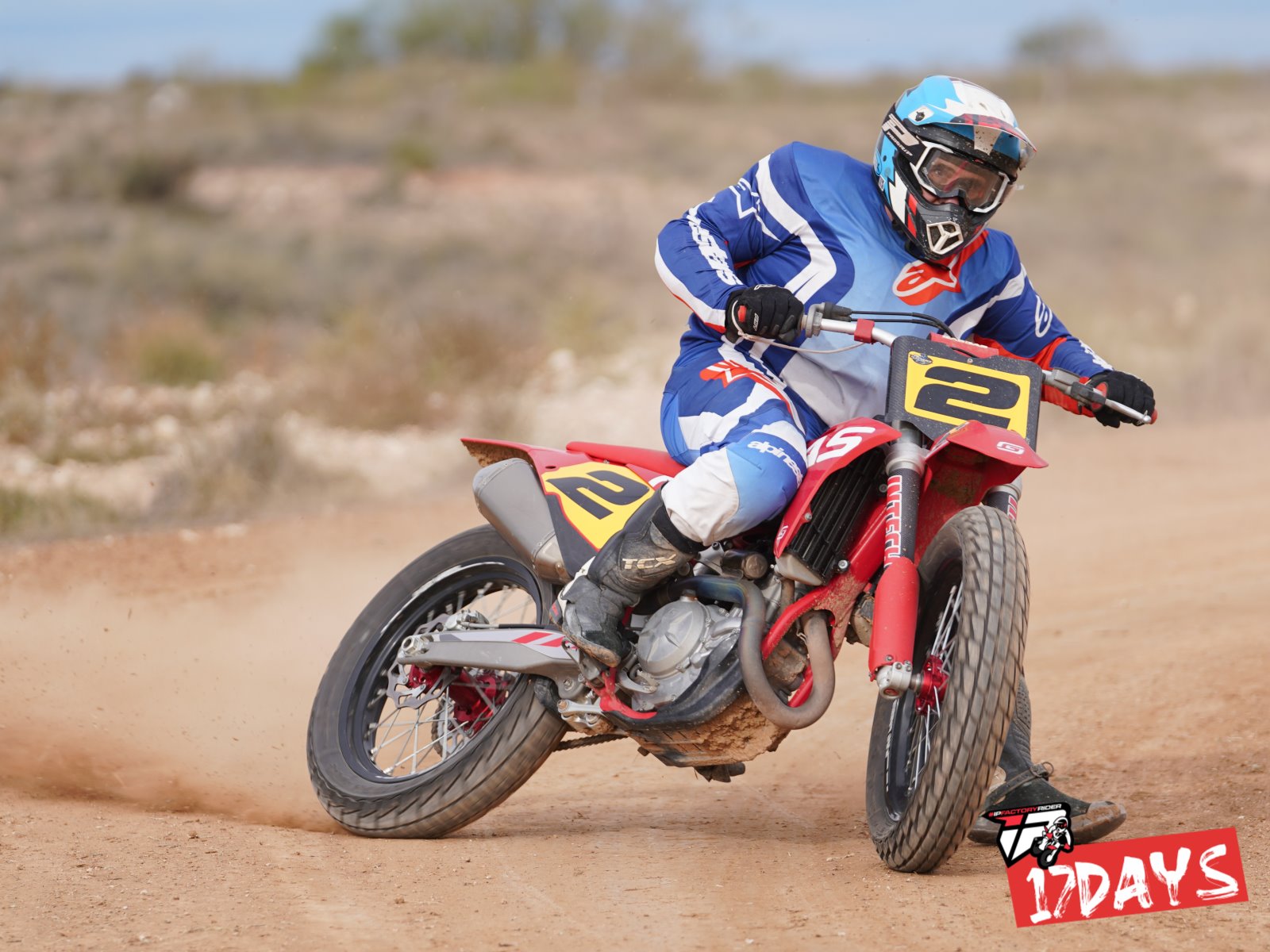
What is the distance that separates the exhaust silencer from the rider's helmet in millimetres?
1417

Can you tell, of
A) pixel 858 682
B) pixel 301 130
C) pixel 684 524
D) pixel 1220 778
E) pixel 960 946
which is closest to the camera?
pixel 960 946

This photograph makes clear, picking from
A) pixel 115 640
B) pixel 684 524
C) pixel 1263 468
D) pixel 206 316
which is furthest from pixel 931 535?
pixel 206 316

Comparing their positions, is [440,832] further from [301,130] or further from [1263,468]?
[301,130]

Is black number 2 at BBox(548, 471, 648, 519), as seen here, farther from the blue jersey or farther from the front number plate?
the front number plate

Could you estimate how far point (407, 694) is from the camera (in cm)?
491

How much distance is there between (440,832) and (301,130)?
35.5 metres

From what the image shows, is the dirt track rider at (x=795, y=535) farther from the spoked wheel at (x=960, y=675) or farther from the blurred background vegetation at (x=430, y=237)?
the blurred background vegetation at (x=430, y=237)

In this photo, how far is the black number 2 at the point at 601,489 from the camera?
4539mm

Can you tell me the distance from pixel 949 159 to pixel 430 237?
2284 centimetres

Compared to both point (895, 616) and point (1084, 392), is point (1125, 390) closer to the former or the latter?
point (1084, 392)

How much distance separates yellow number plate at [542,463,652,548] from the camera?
14.8 ft

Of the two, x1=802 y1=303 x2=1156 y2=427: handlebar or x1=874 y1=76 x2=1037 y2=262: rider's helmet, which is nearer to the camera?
x1=802 y1=303 x2=1156 y2=427: handlebar

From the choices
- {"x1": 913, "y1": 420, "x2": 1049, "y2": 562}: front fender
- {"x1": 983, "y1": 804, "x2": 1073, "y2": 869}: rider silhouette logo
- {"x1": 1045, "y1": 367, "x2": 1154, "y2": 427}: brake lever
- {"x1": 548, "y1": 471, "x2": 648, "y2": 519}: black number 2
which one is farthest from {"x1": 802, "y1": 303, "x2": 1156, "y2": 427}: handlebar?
{"x1": 983, "y1": 804, "x2": 1073, "y2": 869}: rider silhouette logo

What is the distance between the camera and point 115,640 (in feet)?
22.7
